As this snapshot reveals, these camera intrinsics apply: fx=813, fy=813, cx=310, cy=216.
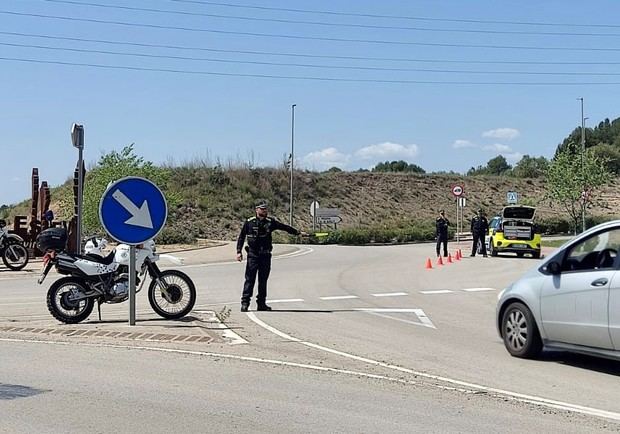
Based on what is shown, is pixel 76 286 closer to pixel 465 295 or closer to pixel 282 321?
pixel 282 321

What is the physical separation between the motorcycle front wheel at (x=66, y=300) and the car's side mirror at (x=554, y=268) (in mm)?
6528

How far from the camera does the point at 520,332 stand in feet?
31.6

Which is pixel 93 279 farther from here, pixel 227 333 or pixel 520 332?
pixel 520 332

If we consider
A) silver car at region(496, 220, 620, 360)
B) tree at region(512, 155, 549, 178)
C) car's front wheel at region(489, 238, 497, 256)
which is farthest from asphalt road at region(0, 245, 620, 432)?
tree at region(512, 155, 549, 178)

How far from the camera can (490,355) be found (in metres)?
9.91

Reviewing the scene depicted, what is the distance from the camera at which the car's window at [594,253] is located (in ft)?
28.7

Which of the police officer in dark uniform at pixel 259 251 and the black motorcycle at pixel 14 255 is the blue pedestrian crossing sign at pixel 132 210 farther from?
the black motorcycle at pixel 14 255

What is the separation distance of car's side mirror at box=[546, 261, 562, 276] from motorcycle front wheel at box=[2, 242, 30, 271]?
18209 mm

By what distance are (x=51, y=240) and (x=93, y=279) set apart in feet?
2.73

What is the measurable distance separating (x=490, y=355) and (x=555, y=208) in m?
77.0

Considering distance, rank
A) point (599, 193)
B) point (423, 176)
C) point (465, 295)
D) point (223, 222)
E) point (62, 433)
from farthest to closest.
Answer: point (423, 176) → point (599, 193) → point (223, 222) → point (465, 295) → point (62, 433)

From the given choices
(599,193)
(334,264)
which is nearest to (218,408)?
(334,264)

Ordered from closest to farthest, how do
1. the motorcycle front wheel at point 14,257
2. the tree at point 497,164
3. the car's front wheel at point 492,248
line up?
1. the motorcycle front wheel at point 14,257
2. the car's front wheel at point 492,248
3. the tree at point 497,164

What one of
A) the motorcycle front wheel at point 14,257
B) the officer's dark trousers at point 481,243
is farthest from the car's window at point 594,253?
the officer's dark trousers at point 481,243
